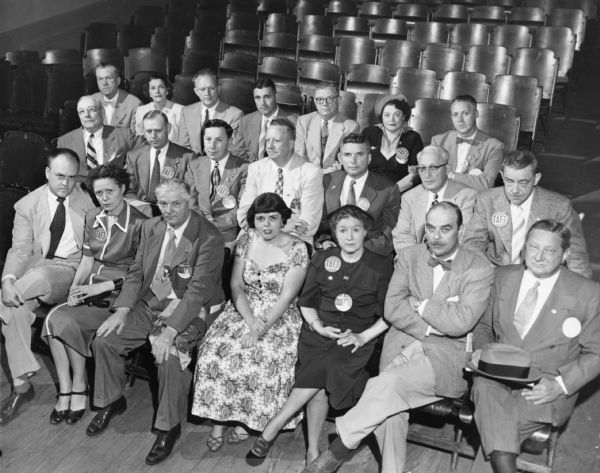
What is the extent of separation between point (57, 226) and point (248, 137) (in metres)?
1.53

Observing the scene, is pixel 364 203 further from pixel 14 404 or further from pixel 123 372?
pixel 14 404

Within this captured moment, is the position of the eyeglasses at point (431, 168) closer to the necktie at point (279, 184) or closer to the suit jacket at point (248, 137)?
the necktie at point (279, 184)

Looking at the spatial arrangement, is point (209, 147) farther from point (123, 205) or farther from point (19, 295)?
point (19, 295)

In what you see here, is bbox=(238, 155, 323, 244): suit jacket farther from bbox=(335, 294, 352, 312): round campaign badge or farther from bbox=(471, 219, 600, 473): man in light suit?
bbox=(471, 219, 600, 473): man in light suit

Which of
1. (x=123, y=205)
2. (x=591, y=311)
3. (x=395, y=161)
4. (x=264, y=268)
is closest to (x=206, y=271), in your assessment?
(x=264, y=268)

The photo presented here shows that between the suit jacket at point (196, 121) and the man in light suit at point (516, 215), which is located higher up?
the suit jacket at point (196, 121)

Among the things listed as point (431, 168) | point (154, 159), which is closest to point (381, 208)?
point (431, 168)

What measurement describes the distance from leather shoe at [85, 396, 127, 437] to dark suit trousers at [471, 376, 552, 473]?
5.27 ft

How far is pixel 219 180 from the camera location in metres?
4.06

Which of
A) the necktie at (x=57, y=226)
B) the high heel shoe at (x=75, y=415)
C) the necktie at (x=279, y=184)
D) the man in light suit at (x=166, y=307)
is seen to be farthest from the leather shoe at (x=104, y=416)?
the necktie at (x=279, y=184)

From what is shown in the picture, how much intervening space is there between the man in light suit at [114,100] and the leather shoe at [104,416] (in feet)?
7.82

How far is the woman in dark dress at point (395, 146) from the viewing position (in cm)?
406

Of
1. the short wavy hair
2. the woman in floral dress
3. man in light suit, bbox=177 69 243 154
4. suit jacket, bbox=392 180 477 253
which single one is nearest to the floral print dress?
the woman in floral dress

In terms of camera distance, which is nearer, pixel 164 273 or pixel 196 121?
pixel 164 273
